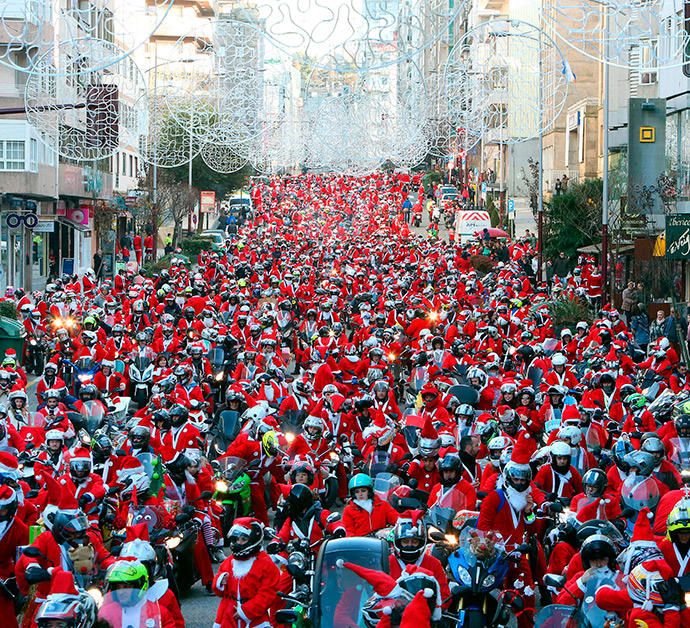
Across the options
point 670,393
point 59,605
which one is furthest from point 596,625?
point 670,393

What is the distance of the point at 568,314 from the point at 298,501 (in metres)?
21.6

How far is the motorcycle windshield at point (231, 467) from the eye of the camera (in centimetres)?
1472

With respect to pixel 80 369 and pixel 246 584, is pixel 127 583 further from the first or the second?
pixel 80 369

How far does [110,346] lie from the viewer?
2395 centimetres

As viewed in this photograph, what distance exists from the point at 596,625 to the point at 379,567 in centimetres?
131

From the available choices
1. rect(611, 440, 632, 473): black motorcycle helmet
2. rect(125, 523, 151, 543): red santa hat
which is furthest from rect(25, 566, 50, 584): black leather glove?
rect(611, 440, 632, 473): black motorcycle helmet

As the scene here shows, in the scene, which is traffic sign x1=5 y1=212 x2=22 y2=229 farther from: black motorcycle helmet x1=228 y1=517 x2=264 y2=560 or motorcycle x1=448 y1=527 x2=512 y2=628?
black motorcycle helmet x1=228 y1=517 x2=264 y2=560

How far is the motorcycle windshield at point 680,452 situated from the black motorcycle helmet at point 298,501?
145 inches

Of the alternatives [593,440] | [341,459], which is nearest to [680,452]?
[593,440]

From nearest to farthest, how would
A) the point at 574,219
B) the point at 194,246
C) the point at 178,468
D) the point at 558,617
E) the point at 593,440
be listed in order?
the point at 558,617, the point at 178,468, the point at 593,440, the point at 574,219, the point at 194,246

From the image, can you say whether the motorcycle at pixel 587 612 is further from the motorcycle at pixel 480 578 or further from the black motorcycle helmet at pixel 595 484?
the black motorcycle helmet at pixel 595 484

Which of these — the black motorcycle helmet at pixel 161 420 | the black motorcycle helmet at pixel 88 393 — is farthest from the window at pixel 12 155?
the black motorcycle helmet at pixel 161 420

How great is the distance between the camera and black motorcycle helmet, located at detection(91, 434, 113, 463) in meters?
14.3

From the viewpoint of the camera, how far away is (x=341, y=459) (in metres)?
16.3
